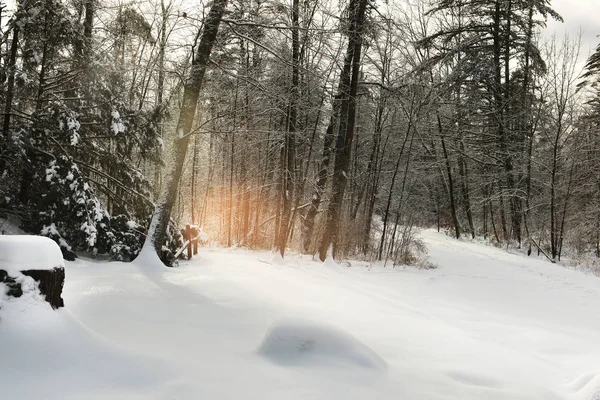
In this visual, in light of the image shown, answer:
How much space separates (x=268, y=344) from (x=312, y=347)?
36 cm

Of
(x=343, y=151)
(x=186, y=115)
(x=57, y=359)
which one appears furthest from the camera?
(x=343, y=151)

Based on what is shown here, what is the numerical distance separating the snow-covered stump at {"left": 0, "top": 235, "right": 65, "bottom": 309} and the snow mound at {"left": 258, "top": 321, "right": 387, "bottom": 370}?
1.75 meters

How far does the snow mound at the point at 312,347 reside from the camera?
3.04 meters

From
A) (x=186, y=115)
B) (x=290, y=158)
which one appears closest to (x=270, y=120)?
(x=290, y=158)

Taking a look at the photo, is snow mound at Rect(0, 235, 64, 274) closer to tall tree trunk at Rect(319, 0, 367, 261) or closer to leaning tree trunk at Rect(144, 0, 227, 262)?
leaning tree trunk at Rect(144, 0, 227, 262)

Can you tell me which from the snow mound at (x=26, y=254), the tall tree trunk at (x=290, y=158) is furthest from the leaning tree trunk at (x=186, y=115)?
the snow mound at (x=26, y=254)

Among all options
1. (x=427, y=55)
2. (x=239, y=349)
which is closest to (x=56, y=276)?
(x=239, y=349)

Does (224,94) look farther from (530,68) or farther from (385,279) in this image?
(530,68)

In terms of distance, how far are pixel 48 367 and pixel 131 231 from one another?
5.80 m

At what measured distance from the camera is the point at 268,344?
3.21 meters

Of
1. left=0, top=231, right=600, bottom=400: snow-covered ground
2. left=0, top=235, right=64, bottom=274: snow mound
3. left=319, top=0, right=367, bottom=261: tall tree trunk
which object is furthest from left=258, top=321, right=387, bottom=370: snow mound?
left=319, top=0, right=367, bottom=261: tall tree trunk

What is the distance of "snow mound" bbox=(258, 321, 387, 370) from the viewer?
120 inches

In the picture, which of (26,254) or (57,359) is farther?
(26,254)

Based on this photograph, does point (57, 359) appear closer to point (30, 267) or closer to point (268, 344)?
point (30, 267)
